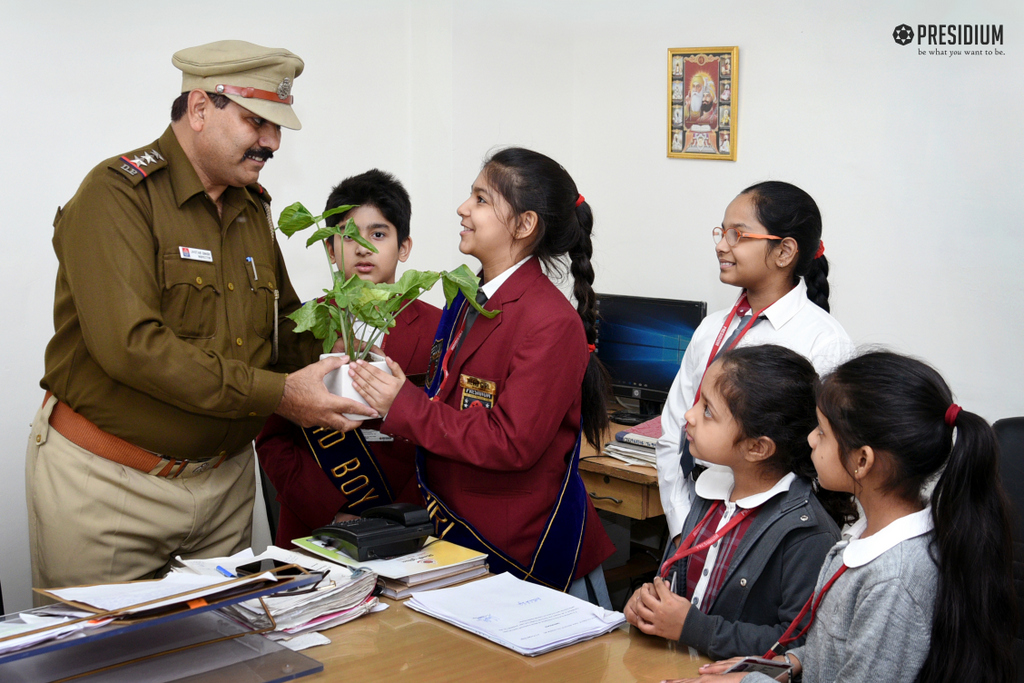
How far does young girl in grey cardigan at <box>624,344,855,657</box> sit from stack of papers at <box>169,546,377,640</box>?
19.1 inches

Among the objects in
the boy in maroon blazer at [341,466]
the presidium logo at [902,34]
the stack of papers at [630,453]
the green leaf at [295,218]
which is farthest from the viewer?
the stack of papers at [630,453]

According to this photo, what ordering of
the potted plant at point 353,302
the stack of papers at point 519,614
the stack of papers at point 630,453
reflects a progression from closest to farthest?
the stack of papers at point 519,614, the potted plant at point 353,302, the stack of papers at point 630,453

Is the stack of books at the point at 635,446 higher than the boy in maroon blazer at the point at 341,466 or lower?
lower

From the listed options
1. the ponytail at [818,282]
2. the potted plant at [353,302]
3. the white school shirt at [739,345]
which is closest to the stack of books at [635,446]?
the white school shirt at [739,345]

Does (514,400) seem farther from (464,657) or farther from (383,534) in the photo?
(464,657)

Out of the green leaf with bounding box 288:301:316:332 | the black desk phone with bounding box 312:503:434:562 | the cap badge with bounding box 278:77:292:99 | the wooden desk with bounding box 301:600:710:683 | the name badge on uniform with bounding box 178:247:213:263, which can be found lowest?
the wooden desk with bounding box 301:600:710:683

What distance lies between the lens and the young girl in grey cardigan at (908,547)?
1350 mm

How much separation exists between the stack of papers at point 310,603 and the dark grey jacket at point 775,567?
1.89 feet

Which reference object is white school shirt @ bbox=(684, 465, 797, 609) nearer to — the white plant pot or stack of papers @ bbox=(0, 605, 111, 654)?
the white plant pot

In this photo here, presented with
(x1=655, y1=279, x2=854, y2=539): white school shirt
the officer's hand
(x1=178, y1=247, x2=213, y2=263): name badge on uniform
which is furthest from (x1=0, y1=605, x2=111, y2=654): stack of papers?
(x1=655, y1=279, x2=854, y2=539): white school shirt

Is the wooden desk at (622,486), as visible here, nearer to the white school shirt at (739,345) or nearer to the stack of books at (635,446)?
the stack of books at (635,446)

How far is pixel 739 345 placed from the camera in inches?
94.7

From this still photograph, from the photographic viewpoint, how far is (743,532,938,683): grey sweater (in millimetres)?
1352

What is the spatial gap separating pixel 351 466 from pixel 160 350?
0.65m
